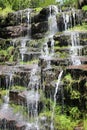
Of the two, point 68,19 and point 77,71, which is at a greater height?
point 68,19

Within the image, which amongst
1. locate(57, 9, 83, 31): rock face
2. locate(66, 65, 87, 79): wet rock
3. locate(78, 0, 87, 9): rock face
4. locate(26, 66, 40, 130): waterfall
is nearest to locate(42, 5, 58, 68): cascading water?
locate(57, 9, 83, 31): rock face

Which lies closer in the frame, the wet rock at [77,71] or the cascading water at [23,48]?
the wet rock at [77,71]

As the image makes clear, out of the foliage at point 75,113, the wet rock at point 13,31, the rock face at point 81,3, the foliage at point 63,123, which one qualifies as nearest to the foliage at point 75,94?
the foliage at point 75,113

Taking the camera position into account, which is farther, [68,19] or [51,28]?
[51,28]

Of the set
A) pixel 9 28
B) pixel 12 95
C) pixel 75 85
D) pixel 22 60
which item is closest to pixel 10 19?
pixel 9 28

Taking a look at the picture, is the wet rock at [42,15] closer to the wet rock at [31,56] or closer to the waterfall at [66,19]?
the waterfall at [66,19]

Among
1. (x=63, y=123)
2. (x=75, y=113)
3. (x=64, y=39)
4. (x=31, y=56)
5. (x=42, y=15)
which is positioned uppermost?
(x=42, y=15)

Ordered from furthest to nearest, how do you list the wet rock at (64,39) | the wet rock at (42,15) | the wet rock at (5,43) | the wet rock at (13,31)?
the wet rock at (13,31) < the wet rock at (42,15) < the wet rock at (5,43) < the wet rock at (64,39)

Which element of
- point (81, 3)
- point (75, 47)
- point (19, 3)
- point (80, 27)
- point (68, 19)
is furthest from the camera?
point (19, 3)

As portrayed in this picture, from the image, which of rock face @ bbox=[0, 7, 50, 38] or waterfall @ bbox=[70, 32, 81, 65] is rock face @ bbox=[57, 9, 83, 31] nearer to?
rock face @ bbox=[0, 7, 50, 38]

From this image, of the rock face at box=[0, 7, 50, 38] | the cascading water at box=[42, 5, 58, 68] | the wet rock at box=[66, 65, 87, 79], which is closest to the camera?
the wet rock at box=[66, 65, 87, 79]

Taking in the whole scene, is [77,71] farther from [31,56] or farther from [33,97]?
[31,56]

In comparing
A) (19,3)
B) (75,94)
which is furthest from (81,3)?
(75,94)

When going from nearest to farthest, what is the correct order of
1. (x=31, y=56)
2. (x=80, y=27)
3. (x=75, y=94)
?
(x=75, y=94) < (x=31, y=56) < (x=80, y=27)
